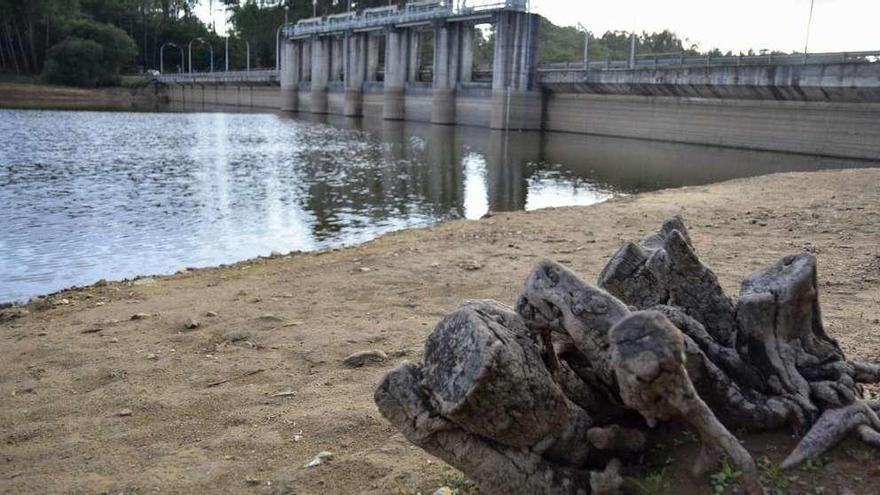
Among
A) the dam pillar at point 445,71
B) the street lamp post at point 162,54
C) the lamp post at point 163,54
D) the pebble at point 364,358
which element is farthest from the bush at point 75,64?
the pebble at point 364,358

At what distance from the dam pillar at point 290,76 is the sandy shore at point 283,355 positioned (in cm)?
9562

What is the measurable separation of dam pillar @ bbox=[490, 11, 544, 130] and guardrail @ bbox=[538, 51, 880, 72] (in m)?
2.13

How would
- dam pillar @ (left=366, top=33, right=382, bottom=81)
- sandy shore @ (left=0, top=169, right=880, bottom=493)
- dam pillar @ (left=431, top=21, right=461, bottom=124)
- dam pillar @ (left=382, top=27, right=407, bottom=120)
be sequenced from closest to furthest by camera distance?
sandy shore @ (left=0, top=169, right=880, bottom=493) → dam pillar @ (left=431, top=21, right=461, bottom=124) → dam pillar @ (left=382, top=27, right=407, bottom=120) → dam pillar @ (left=366, top=33, right=382, bottom=81)

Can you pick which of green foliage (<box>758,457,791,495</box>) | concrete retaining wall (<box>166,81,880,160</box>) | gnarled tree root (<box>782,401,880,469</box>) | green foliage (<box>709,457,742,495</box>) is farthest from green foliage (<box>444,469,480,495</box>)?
concrete retaining wall (<box>166,81,880,160</box>)

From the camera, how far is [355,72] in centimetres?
9256

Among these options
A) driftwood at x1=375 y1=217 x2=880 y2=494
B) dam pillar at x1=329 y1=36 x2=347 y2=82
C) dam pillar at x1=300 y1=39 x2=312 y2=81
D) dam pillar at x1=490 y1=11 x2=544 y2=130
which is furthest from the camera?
dam pillar at x1=300 y1=39 x2=312 y2=81

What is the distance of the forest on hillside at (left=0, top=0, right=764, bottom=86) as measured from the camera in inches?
4488

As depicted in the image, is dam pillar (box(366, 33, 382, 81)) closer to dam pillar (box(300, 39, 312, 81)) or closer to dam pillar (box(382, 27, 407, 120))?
dam pillar (box(382, 27, 407, 120))

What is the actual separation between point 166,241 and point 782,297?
15883mm

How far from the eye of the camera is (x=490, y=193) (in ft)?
91.0

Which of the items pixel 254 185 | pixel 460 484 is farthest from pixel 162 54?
pixel 460 484

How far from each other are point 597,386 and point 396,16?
84.6 meters

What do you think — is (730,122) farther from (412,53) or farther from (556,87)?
(412,53)

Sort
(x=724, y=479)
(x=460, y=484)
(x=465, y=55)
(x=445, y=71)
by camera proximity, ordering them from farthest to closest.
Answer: (x=465, y=55), (x=445, y=71), (x=460, y=484), (x=724, y=479)
